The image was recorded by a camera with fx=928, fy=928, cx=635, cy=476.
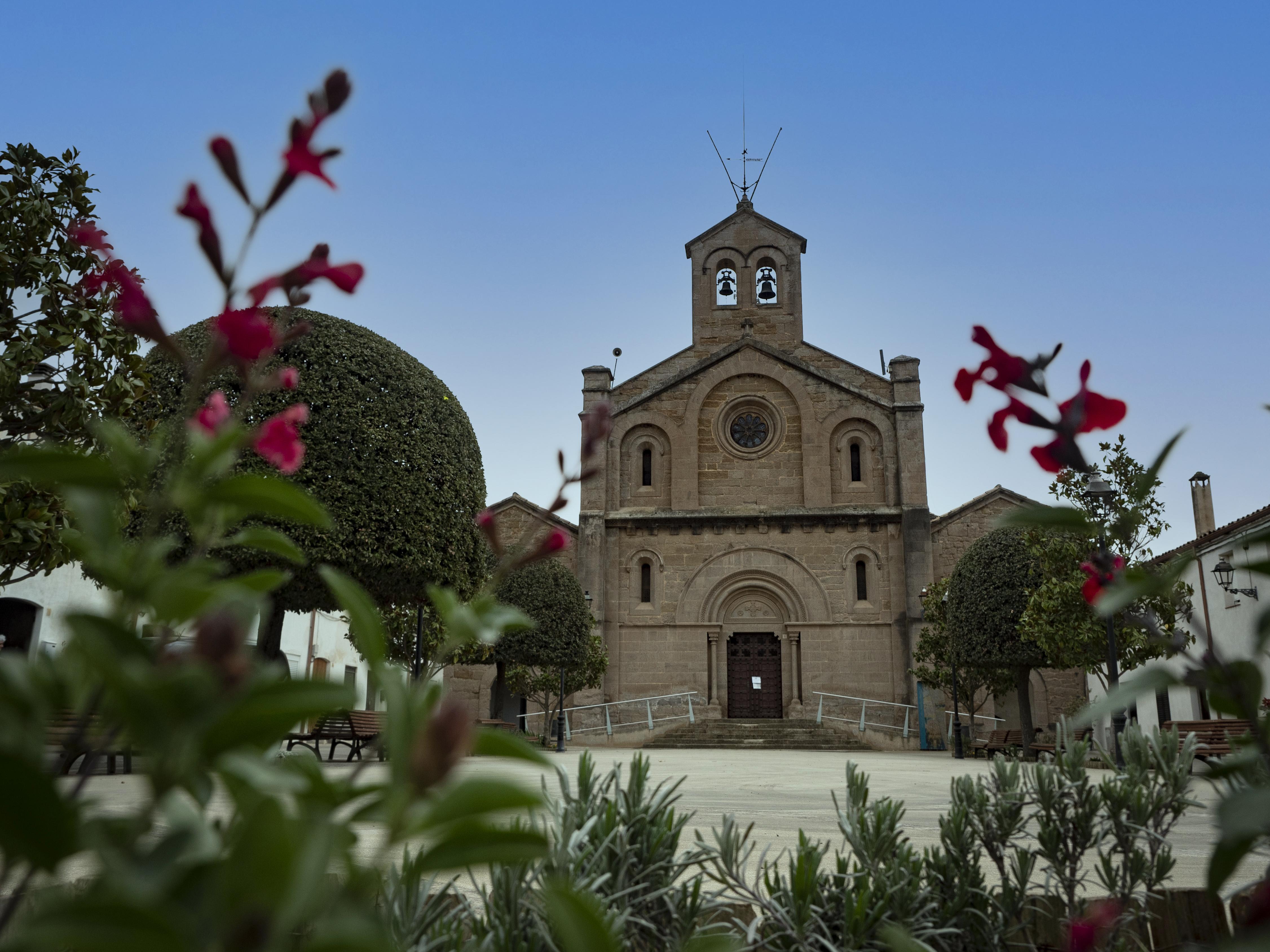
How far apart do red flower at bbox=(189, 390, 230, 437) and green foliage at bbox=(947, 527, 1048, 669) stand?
19027 millimetres

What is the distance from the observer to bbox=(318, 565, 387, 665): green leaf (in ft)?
2.64

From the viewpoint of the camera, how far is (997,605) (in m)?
19.1

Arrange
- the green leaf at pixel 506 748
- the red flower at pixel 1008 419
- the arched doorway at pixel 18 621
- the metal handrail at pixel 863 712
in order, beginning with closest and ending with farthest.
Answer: the green leaf at pixel 506 748, the red flower at pixel 1008 419, the arched doorway at pixel 18 621, the metal handrail at pixel 863 712

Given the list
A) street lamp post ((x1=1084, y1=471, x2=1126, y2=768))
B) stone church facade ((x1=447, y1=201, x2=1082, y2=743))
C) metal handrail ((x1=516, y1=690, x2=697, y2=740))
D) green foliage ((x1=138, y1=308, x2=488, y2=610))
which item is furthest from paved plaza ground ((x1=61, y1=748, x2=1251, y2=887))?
stone church facade ((x1=447, y1=201, x2=1082, y2=743))

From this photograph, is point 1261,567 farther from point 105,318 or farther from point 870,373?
point 870,373

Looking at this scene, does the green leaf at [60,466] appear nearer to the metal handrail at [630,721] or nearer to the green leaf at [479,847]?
the green leaf at [479,847]

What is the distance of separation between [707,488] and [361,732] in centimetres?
1332

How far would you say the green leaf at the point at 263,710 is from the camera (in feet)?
1.92

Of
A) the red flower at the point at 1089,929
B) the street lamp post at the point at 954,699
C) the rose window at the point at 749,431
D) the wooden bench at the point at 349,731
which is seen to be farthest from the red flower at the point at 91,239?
the rose window at the point at 749,431

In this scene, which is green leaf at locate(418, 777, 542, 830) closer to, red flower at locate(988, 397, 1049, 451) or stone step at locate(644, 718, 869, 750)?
red flower at locate(988, 397, 1049, 451)

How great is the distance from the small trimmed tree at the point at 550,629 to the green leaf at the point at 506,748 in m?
18.9

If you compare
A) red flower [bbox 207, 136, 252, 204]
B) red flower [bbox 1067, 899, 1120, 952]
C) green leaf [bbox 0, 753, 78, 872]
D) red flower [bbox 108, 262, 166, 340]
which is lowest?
red flower [bbox 1067, 899, 1120, 952]

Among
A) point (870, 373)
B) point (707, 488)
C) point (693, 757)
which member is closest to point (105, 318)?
point (693, 757)

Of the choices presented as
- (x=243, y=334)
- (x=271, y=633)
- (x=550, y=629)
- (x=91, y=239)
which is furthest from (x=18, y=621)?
(x=243, y=334)
